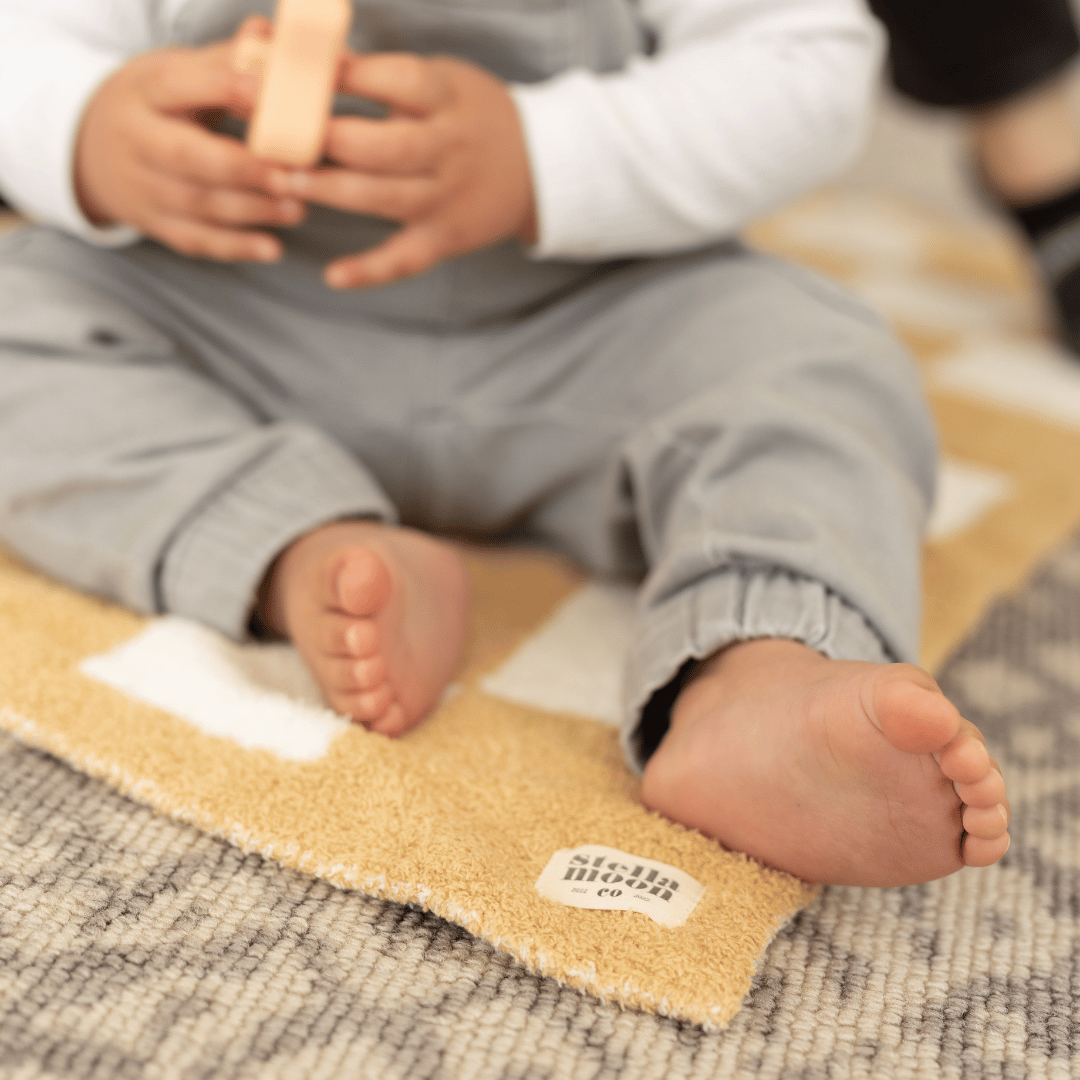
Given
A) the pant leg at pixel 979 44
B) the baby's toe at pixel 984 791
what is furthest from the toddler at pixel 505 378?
the pant leg at pixel 979 44

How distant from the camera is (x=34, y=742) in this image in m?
0.41

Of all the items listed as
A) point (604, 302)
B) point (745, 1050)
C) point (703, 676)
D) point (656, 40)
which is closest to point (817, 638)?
point (703, 676)

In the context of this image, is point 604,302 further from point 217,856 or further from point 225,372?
point 217,856

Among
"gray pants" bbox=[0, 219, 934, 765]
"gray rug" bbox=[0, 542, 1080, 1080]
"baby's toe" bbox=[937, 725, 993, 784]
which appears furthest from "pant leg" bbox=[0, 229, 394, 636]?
"baby's toe" bbox=[937, 725, 993, 784]

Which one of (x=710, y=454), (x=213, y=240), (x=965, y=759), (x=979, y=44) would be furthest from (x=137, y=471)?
(x=979, y=44)

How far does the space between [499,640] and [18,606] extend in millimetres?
215

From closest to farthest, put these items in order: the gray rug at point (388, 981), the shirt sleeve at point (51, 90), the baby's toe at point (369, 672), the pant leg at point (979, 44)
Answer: the gray rug at point (388, 981)
the baby's toe at point (369, 672)
the shirt sleeve at point (51, 90)
the pant leg at point (979, 44)

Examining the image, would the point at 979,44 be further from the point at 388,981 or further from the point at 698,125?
the point at 388,981

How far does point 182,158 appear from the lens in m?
0.48

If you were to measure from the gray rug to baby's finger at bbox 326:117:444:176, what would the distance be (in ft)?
0.91

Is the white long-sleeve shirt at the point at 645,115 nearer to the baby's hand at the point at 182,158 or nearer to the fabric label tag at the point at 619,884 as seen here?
the baby's hand at the point at 182,158

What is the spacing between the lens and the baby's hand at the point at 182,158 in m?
0.48

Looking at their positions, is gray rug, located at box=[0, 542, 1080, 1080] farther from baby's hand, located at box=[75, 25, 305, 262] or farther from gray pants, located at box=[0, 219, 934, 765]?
baby's hand, located at box=[75, 25, 305, 262]

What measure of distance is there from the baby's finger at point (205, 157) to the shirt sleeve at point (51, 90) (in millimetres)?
75
